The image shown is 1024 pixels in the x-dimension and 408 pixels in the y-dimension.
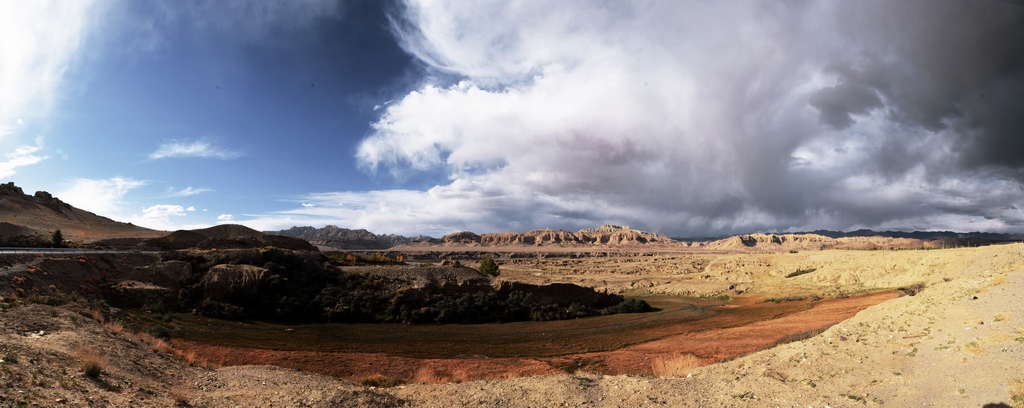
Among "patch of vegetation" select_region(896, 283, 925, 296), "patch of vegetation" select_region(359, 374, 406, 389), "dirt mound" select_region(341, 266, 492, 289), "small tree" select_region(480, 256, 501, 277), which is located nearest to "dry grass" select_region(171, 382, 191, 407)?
"patch of vegetation" select_region(359, 374, 406, 389)

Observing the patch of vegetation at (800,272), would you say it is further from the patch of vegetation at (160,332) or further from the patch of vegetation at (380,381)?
the patch of vegetation at (160,332)

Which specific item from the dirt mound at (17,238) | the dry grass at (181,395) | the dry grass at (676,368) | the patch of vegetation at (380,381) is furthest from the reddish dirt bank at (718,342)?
the dirt mound at (17,238)

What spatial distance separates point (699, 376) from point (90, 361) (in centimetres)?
1622

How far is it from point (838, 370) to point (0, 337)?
22806 mm

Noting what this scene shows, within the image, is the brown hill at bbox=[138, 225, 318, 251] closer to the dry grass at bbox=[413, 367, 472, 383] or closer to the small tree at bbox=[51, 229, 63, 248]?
the small tree at bbox=[51, 229, 63, 248]

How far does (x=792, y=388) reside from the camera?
35.3ft

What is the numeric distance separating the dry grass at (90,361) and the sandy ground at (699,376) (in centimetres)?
19

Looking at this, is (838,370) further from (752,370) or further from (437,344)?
(437,344)

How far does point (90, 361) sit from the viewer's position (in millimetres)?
10070

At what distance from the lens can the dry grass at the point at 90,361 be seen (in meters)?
9.85

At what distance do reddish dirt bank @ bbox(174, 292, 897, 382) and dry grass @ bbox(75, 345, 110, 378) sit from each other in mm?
6145

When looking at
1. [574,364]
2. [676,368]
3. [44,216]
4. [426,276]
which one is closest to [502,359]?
[574,364]

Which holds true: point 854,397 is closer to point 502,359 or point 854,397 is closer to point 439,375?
point 439,375

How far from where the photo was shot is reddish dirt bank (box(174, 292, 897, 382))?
17.3 meters
